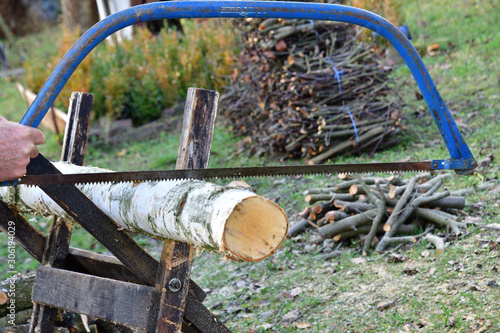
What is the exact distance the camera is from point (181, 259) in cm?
233

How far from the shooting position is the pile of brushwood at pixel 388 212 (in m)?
3.95

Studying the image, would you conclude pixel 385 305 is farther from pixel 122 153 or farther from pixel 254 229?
pixel 122 153

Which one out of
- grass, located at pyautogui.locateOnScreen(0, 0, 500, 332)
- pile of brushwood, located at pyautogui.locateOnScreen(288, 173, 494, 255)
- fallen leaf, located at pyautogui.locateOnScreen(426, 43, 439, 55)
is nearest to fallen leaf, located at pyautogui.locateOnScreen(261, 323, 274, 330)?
grass, located at pyautogui.locateOnScreen(0, 0, 500, 332)

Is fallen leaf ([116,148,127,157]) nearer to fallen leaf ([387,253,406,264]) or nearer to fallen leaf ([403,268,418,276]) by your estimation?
fallen leaf ([387,253,406,264])

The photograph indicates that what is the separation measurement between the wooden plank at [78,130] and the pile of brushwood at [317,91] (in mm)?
3229

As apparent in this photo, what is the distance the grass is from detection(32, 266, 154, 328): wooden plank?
1.20m

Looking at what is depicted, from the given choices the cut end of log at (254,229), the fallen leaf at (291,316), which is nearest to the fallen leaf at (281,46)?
the fallen leaf at (291,316)

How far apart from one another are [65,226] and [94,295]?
77cm

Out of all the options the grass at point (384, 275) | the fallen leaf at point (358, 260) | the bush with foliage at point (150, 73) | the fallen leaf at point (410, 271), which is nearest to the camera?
the grass at point (384, 275)

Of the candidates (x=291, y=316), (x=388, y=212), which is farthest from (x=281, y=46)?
(x=291, y=316)

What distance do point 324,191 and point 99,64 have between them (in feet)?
22.5

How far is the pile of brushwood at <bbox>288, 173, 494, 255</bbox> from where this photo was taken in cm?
395

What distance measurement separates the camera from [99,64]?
984cm

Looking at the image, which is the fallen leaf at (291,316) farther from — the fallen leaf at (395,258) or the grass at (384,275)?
the fallen leaf at (395,258)
